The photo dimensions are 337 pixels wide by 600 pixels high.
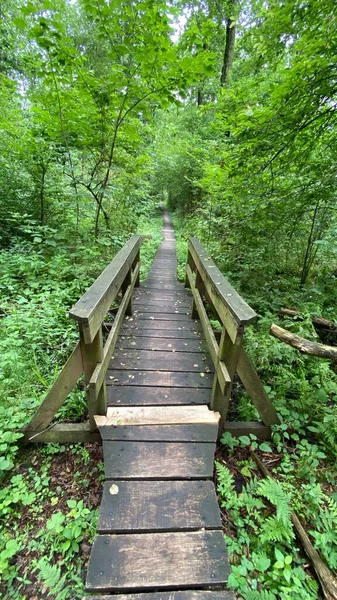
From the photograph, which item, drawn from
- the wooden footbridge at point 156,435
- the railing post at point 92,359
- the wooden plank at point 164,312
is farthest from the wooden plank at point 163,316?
the railing post at point 92,359

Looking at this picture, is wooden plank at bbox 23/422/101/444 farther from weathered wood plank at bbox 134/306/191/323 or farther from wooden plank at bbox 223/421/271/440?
weathered wood plank at bbox 134/306/191/323

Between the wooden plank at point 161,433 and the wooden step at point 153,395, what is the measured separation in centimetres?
27

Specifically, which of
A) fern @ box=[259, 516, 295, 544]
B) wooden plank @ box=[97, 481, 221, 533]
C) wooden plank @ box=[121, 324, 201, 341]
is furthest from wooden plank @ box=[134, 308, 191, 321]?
fern @ box=[259, 516, 295, 544]

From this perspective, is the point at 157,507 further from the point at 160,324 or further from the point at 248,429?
the point at 160,324

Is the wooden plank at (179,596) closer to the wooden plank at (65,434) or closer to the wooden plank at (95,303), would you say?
the wooden plank at (65,434)

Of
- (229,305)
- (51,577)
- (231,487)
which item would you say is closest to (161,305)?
(229,305)

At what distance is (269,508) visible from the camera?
1.76 metres

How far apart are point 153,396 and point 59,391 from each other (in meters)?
0.87

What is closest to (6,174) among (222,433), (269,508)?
(222,433)

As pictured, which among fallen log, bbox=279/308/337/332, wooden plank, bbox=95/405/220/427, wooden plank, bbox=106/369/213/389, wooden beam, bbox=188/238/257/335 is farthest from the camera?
fallen log, bbox=279/308/337/332

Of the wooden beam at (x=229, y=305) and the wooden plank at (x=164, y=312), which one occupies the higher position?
the wooden beam at (x=229, y=305)

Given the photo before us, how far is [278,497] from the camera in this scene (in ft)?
5.51

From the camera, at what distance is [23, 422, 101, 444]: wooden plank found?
2.03m

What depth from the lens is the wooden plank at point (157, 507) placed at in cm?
149
